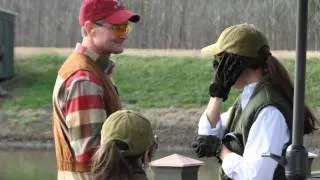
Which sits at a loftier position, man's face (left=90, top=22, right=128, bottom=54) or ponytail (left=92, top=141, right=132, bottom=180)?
man's face (left=90, top=22, right=128, bottom=54)

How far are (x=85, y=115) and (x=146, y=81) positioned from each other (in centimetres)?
2120

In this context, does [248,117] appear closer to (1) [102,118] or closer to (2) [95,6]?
(1) [102,118]

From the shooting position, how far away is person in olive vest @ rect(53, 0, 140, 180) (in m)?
3.87

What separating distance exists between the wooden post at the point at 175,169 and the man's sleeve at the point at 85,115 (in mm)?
4416

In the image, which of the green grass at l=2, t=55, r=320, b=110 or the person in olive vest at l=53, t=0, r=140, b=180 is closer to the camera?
the person in olive vest at l=53, t=0, r=140, b=180

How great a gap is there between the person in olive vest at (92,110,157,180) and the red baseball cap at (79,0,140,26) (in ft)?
2.19

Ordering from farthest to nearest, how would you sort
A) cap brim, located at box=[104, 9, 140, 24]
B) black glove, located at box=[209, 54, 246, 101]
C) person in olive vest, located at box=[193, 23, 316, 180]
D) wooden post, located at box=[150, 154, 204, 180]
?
wooden post, located at box=[150, 154, 204, 180] < cap brim, located at box=[104, 9, 140, 24] < black glove, located at box=[209, 54, 246, 101] < person in olive vest, located at box=[193, 23, 316, 180]

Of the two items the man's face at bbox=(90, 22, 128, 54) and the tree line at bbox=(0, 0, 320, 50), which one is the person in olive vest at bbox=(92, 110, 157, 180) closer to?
the man's face at bbox=(90, 22, 128, 54)

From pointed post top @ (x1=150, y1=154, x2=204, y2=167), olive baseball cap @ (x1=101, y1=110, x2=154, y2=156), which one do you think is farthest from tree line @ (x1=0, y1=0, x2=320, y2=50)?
olive baseball cap @ (x1=101, y1=110, x2=154, y2=156)

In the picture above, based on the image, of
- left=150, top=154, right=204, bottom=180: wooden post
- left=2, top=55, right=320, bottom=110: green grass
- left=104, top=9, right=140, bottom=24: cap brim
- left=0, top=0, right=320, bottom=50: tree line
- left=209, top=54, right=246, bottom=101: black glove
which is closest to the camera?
left=209, top=54, right=246, bottom=101: black glove

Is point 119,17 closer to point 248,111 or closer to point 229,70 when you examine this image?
point 229,70

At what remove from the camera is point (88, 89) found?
390 cm

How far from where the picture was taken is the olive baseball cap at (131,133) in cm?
345

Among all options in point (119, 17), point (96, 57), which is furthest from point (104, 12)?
point (96, 57)
